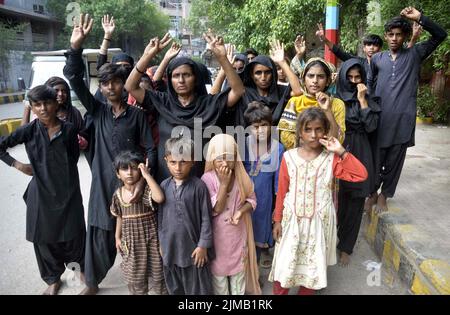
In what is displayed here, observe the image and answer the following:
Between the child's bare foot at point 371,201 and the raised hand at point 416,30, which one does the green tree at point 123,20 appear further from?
the child's bare foot at point 371,201

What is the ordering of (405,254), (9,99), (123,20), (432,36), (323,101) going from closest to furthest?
(323,101) < (405,254) < (432,36) < (9,99) < (123,20)

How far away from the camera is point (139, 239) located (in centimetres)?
240

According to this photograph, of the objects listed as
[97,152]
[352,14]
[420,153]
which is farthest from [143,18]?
[97,152]

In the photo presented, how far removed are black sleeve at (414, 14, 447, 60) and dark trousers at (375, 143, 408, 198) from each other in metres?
0.85

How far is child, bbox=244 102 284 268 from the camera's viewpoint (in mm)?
2619

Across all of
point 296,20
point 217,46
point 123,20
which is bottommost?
point 217,46

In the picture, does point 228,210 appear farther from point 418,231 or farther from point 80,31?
point 418,231

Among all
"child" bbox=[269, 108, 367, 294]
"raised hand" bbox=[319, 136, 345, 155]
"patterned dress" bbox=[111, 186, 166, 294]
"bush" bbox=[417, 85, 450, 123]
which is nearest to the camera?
"raised hand" bbox=[319, 136, 345, 155]

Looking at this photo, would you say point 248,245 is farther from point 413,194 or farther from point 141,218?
point 413,194

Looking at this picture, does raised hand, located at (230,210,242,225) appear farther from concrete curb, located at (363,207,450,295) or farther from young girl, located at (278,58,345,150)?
concrete curb, located at (363,207,450,295)

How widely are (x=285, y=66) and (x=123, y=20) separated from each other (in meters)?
25.1

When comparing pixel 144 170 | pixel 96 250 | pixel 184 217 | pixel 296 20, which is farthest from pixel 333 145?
pixel 296 20

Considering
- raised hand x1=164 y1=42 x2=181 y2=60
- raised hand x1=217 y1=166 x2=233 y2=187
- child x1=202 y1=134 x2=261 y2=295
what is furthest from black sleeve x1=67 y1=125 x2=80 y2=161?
raised hand x1=217 y1=166 x2=233 y2=187

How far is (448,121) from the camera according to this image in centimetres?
841
